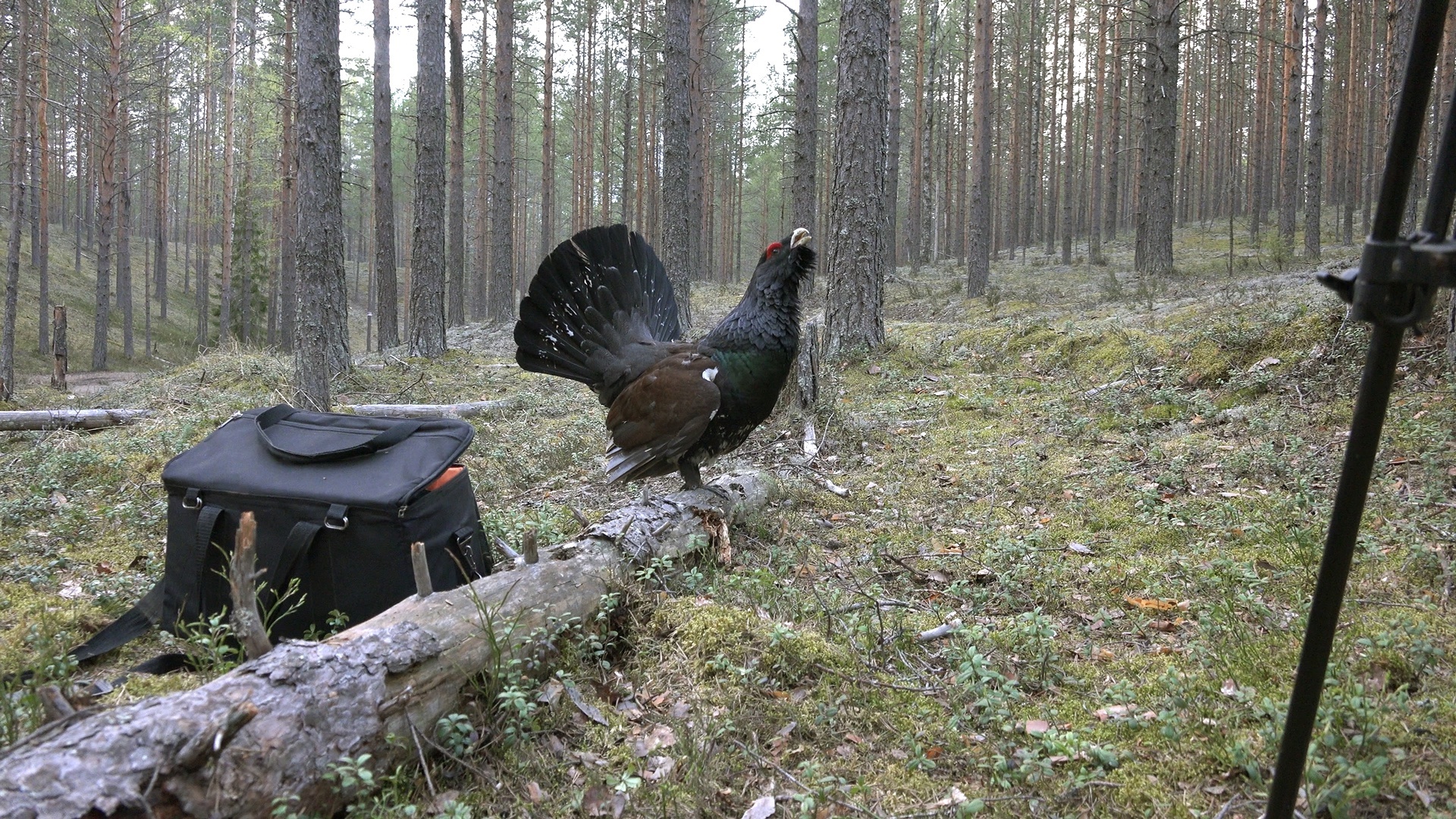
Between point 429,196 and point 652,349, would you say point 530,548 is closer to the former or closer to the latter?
point 652,349

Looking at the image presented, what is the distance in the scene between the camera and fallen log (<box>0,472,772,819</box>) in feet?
5.41

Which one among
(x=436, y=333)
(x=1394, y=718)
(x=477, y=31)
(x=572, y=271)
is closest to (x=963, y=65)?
(x=477, y=31)

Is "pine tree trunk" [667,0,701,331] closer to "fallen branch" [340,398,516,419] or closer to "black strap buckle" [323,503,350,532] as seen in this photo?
"fallen branch" [340,398,516,419]

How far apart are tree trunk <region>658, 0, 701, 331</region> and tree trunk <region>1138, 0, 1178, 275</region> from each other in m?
7.96

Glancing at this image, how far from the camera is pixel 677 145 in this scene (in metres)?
13.1

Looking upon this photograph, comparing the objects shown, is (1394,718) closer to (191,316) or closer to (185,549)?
(185,549)

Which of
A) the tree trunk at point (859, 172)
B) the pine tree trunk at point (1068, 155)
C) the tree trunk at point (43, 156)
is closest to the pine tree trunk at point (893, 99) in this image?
the pine tree trunk at point (1068, 155)

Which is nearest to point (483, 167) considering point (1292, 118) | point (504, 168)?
point (504, 168)

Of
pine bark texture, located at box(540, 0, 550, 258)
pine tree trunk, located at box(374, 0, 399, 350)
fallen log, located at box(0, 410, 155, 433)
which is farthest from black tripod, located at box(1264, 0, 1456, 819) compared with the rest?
pine bark texture, located at box(540, 0, 550, 258)

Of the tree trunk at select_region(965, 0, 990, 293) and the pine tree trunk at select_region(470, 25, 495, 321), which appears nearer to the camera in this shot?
the tree trunk at select_region(965, 0, 990, 293)

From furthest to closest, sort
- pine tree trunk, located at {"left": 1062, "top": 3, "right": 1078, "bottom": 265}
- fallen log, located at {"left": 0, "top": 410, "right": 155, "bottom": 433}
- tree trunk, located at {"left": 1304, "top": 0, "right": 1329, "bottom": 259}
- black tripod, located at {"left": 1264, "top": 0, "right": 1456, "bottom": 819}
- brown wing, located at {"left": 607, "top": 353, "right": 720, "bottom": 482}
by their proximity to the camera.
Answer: pine tree trunk, located at {"left": 1062, "top": 3, "right": 1078, "bottom": 265}
tree trunk, located at {"left": 1304, "top": 0, "right": 1329, "bottom": 259}
fallen log, located at {"left": 0, "top": 410, "right": 155, "bottom": 433}
brown wing, located at {"left": 607, "top": 353, "right": 720, "bottom": 482}
black tripod, located at {"left": 1264, "top": 0, "right": 1456, "bottom": 819}

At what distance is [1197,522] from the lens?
380cm

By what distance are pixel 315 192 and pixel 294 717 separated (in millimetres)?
6993

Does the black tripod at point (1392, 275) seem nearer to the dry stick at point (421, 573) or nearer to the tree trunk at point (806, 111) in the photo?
the dry stick at point (421, 573)
